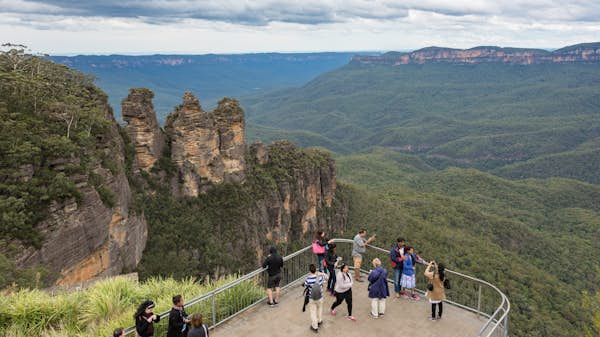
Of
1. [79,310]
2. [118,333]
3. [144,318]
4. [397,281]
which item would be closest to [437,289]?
[397,281]

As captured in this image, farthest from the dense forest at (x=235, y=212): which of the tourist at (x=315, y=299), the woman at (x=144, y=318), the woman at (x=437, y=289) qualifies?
the woman at (x=437, y=289)

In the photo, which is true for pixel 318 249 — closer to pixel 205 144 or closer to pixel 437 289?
pixel 437 289

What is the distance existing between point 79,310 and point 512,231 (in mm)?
83847

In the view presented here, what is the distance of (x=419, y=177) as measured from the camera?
463 feet

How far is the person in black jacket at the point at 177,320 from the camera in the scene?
37.1 feet

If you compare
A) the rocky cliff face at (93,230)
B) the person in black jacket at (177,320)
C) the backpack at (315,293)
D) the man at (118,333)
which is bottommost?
the rocky cliff face at (93,230)

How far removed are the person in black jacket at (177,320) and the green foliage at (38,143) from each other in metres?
13.2

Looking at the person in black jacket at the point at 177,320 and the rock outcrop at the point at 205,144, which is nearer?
the person in black jacket at the point at 177,320

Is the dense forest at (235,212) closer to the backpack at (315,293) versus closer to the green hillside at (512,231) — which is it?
the green hillside at (512,231)

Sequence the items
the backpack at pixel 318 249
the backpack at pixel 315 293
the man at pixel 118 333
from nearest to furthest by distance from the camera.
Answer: the man at pixel 118 333 < the backpack at pixel 315 293 < the backpack at pixel 318 249

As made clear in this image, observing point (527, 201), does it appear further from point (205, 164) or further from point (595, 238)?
point (205, 164)

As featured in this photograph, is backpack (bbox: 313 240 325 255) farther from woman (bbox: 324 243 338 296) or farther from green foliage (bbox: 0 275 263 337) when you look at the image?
green foliage (bbox: 0 275 263 337)

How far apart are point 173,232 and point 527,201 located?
349 feet

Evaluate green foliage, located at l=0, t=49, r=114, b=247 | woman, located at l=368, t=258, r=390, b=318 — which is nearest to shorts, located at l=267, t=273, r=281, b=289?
woman, located at l=368, t=258, r=390, b=318
